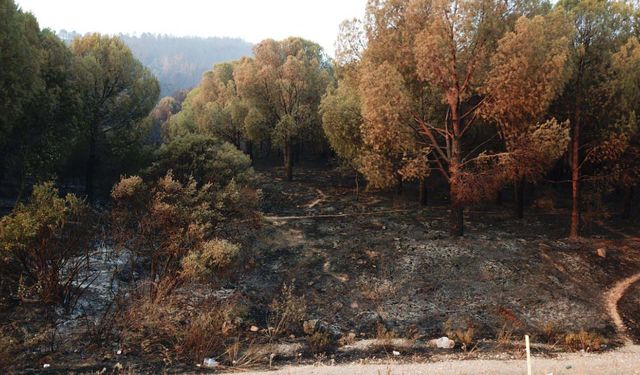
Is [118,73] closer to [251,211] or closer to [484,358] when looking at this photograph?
[251,211]

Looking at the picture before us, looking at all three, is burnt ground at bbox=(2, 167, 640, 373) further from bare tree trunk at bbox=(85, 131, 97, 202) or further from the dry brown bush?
bare tree trunk at bbox=(85, 131, 97, 202)

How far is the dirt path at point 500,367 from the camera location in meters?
13.8

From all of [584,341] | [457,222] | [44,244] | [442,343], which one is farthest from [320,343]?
[457,222]

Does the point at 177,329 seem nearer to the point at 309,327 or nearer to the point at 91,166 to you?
the point at 309,327

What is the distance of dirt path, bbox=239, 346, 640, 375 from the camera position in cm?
1378

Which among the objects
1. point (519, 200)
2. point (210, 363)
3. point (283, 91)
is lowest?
point (210, 363)

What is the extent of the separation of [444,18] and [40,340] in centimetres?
2359

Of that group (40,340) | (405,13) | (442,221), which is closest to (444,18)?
(405,13)

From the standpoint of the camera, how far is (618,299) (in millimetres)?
20062

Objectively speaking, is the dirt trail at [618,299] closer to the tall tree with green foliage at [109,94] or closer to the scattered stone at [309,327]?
the scattered stone at [309,327]

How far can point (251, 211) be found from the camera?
889 inches

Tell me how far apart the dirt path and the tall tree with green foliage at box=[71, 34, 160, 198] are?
2421cm

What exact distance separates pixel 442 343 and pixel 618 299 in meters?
9.75

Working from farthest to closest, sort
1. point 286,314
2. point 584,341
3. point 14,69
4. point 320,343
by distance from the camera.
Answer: point 14,69
point 286,314
point 320,343
point 584,341
